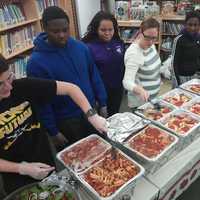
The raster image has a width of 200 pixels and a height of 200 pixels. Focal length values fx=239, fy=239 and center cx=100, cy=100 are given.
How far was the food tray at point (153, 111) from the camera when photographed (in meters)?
1.51

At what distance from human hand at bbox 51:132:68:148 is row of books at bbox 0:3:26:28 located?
6.37ft

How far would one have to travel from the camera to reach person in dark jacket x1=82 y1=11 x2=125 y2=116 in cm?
188

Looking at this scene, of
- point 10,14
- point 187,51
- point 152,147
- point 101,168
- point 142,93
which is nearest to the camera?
point 101,168

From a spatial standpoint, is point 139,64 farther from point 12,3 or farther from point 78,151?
point 12,3

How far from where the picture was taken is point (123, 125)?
1386 millimetres

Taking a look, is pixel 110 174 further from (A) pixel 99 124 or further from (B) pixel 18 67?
(B) pixel 18 67

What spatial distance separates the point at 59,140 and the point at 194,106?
948 mm

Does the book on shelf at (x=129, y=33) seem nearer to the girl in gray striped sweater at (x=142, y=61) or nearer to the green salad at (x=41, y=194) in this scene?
the girl in gray striped sweater at (x=142, y=61)

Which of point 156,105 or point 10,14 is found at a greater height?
point 10,14

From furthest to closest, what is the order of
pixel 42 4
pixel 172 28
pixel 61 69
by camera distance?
pixel 172 28 → pixel 42 4 → pixel 61 69

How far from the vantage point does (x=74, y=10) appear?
13.9 ft

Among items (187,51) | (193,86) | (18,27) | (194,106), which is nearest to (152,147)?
(194,106)

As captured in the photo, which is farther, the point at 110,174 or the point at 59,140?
the point at 59,140

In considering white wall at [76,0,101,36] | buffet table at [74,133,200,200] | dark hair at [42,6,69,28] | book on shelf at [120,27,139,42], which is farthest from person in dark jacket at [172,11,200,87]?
white wall at [76,0,101,36]
